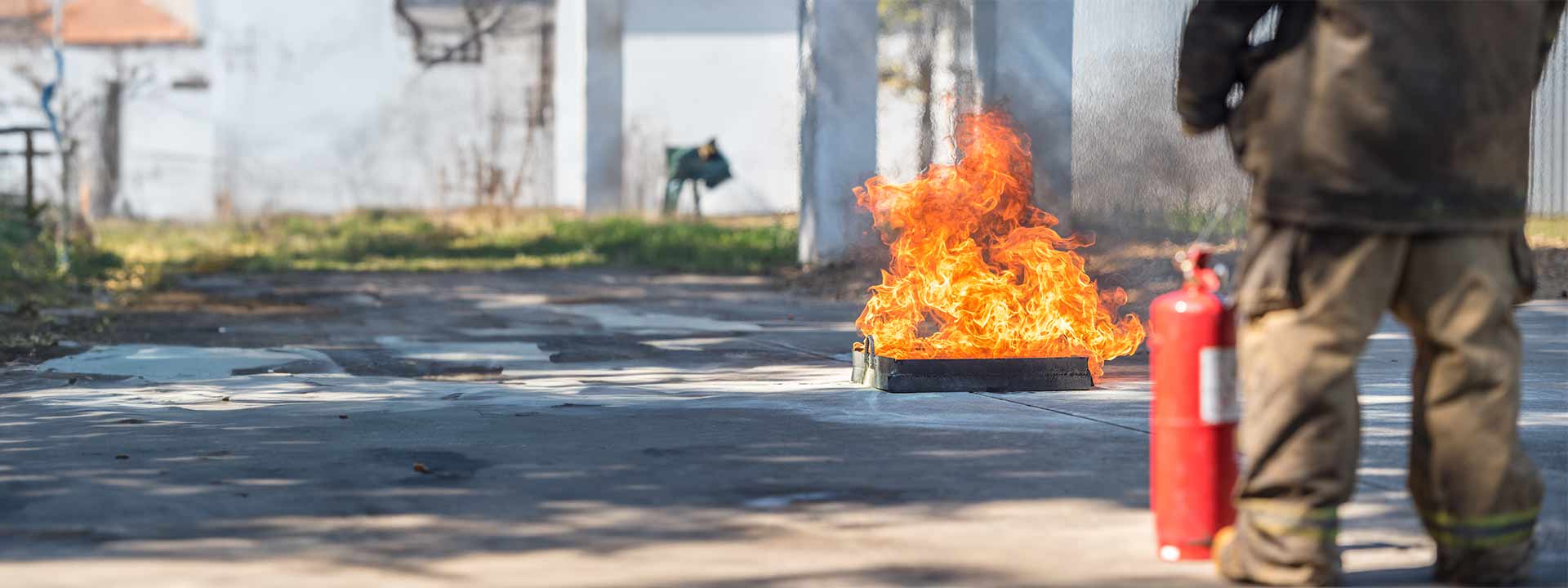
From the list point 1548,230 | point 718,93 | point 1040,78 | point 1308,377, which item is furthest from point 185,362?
point 718,93

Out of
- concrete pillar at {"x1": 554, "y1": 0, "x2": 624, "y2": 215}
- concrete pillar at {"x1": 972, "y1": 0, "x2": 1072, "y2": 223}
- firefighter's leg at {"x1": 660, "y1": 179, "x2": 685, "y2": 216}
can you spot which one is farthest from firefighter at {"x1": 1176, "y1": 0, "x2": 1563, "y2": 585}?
concrete pillar at {"x1": 554, "y1": 0, "x2": 624, "y2": 215}

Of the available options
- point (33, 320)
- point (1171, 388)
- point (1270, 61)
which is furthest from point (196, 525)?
point (33, 320)

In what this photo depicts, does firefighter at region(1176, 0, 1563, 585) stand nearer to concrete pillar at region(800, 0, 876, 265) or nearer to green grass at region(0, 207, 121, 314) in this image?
green grass at region(0, 207, 121, 314)

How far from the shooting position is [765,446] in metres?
6.68

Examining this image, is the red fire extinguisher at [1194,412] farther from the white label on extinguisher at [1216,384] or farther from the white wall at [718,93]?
the white wall at [718,93]

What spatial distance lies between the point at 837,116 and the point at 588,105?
463 inches

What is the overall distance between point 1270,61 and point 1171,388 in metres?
0.82

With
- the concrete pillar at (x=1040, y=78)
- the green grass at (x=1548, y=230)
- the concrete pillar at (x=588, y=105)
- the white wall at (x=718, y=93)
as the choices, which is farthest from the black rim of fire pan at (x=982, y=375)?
the white wall at (x=718, y=93)

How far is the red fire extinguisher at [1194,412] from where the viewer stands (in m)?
4.39

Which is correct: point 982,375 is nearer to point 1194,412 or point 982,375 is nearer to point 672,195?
point 1194,412

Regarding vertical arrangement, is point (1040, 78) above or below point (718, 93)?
below

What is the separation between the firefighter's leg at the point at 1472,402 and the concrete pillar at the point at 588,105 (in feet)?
84.1

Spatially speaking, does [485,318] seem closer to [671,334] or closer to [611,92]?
[671,334]

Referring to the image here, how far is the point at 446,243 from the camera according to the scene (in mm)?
24734
